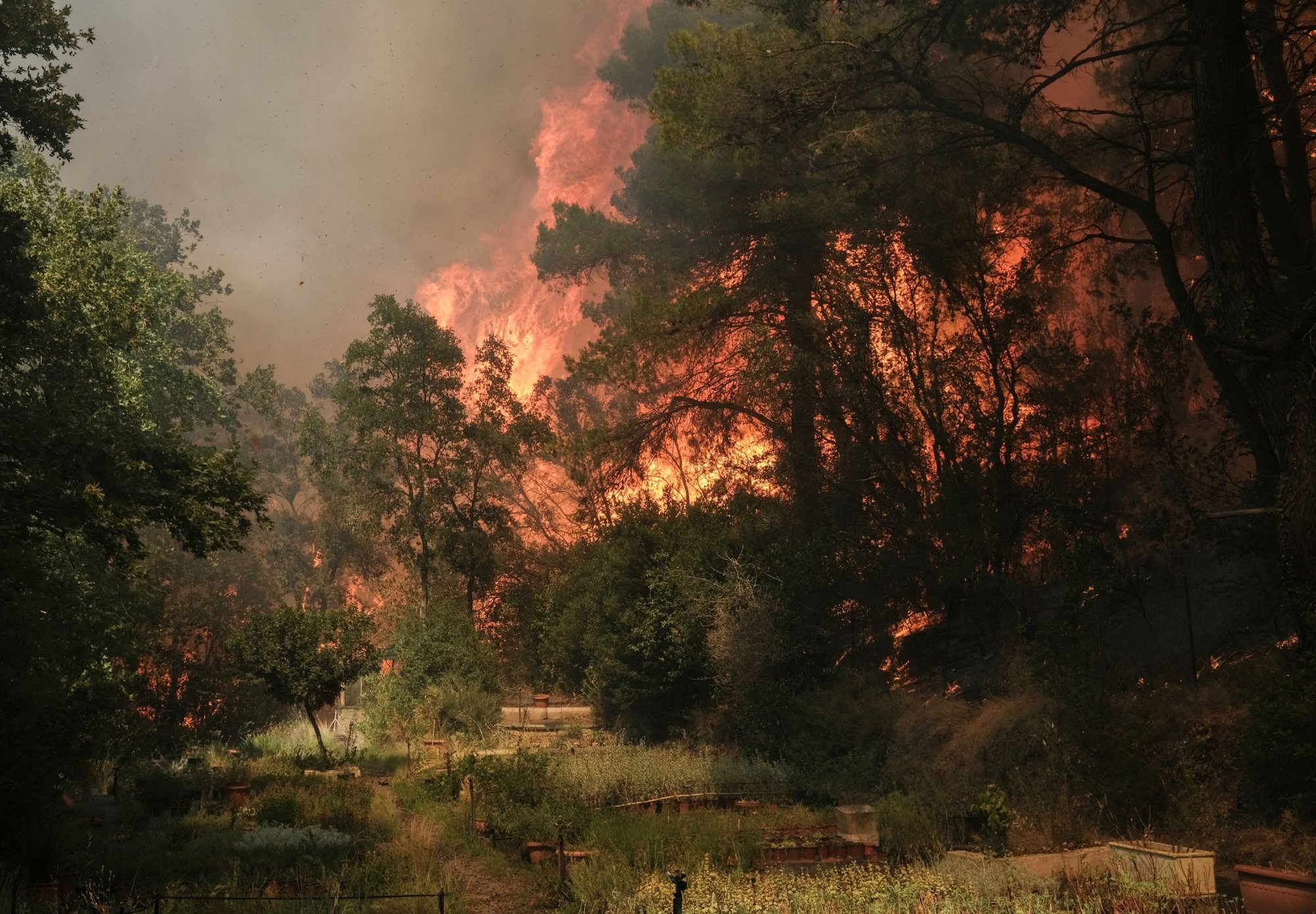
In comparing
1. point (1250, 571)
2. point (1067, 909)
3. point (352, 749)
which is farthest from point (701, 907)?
point (352, 749)

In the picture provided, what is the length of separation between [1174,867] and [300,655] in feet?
70.4

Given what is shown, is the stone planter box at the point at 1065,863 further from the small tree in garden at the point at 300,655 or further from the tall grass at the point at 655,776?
the small tree in garden at the point at 300,655

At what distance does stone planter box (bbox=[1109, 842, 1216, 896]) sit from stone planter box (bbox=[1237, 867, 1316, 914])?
22.5 inches

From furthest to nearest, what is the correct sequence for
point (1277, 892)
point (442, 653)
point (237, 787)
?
point (442, 653), point (237, 787), point (1277, 892)

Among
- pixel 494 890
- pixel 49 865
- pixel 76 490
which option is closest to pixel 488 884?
pixel 494 890

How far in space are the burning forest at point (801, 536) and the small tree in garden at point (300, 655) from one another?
0.14m

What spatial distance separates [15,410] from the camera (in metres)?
16.3

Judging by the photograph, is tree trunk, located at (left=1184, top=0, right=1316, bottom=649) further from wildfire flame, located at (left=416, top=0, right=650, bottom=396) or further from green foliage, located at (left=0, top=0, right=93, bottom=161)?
wildfire flame, located at (left=416, top=0, right=650, bottom=396)

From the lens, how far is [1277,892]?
9.59 meters

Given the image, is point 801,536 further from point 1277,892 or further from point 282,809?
point 1277,892

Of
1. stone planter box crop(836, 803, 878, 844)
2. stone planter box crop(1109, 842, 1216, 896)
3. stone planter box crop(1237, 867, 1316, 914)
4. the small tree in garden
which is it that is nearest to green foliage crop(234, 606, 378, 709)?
the small tree in garden

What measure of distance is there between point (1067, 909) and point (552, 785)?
11017 mm

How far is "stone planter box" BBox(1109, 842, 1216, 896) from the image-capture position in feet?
34.4

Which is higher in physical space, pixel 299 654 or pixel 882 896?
pixel 299 654
